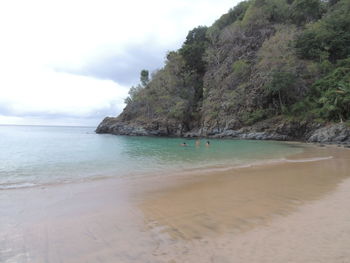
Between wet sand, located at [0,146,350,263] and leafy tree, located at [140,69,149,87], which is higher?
leafy tree, located at [140,69,149,87]

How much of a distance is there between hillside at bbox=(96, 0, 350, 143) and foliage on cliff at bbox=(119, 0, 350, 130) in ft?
0.55

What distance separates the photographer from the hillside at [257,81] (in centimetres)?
3569

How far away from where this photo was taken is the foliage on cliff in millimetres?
37375

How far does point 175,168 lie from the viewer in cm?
1330

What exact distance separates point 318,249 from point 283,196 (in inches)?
135

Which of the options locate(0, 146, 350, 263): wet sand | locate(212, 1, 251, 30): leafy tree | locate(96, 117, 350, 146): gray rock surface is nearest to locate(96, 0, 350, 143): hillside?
locate(96, 117, 350, 146): gray rock surface

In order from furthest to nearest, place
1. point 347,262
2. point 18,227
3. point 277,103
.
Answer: point 277,103
point 18,227
point 347,262

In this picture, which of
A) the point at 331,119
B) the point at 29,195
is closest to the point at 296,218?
the point at 29,195

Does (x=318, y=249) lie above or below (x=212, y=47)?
below

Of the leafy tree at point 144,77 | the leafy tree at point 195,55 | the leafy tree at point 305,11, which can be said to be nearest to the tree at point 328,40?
the leafy tree at point 305,11

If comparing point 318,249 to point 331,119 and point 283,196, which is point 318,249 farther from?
point 331,119

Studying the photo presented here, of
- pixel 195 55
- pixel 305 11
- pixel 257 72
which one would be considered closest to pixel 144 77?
pixel 195 55

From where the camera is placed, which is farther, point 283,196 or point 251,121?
point 251,121

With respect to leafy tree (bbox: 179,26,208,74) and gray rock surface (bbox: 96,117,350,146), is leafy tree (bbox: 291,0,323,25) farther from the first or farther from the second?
gray rock surface (bbox: 96,117,350,146)
